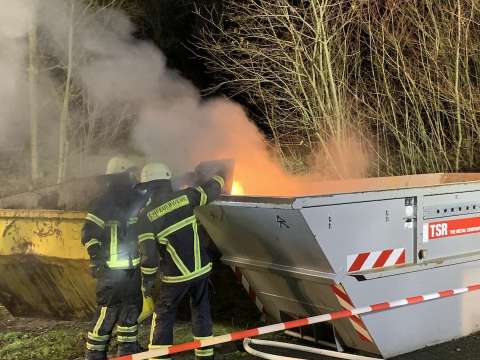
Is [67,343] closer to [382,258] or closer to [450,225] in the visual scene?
[382,258]

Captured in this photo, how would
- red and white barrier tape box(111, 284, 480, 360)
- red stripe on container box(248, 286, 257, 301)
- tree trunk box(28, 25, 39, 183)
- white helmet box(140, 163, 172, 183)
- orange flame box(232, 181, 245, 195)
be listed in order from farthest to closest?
1. tree trunk box(28, 25, 39, 183)
2. red stripe on container box(248, 286, 257, 301)
3. orange flame box(232, 181, 245, 195)
4. white helmet box(140, 163, 172, 183)
5. red and white barrier tape box(111, 284, 480, 360)

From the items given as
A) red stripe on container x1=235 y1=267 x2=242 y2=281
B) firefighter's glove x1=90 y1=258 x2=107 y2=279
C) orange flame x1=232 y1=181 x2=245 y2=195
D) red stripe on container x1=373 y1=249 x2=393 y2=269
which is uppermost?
orange flame x1=232 y1=181 x2=245 y2=195

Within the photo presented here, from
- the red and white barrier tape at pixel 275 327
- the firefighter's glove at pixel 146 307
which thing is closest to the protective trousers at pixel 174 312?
the red and white barrier tape at pixel 275 327

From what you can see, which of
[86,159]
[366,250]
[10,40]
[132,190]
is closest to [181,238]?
[132,190]

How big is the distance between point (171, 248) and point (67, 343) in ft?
5.87

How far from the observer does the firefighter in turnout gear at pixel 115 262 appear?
4.37m

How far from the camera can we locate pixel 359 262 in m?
4.02

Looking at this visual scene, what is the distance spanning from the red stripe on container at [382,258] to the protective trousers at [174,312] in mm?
1315

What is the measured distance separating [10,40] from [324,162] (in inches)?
235

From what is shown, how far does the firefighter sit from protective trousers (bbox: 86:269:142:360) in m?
0.20

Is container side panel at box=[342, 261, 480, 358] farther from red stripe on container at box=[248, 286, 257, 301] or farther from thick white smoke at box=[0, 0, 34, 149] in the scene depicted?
thick white smoke at box=[0, 0, 34, 149]

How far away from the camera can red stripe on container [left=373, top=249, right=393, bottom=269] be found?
4.12m

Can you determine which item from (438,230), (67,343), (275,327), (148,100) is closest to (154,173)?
(275,327)

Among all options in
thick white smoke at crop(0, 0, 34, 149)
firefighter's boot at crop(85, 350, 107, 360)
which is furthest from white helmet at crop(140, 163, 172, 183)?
thick white smoke at crop(0, 0, 34, 149)
